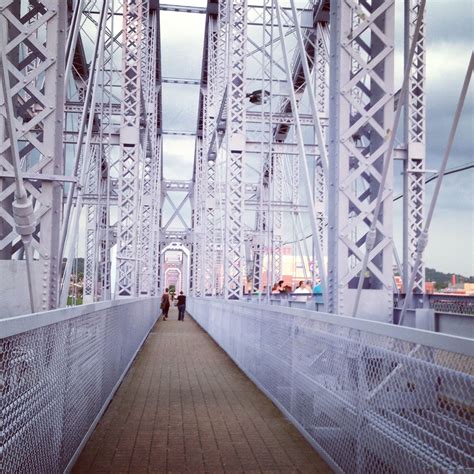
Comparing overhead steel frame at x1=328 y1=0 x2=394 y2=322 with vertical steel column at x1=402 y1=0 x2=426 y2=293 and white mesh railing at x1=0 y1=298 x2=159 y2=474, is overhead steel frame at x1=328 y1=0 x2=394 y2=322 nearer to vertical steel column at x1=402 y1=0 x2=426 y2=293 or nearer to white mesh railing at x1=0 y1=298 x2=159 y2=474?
white mesh railing at x1=0 y1=298 x2=159 y2=474

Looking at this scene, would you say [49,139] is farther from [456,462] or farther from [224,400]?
[456,462]

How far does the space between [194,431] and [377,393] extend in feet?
8.48

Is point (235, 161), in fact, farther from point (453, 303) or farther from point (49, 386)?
point (49, 386)

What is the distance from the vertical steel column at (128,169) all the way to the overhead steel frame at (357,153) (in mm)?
13115

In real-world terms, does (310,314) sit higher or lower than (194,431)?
higher

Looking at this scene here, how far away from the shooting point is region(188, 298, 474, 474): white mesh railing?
10.5 ft

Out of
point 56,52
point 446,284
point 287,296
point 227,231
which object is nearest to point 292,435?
point 56,52

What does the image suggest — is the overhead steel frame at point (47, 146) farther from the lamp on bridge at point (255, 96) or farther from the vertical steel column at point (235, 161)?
the lamp on bridge at point (255, 96)

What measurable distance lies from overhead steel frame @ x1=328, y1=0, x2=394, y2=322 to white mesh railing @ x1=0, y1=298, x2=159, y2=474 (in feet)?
8.14

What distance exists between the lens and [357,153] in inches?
287

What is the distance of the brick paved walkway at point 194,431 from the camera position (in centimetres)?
520

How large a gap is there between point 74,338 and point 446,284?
17986 millimetres

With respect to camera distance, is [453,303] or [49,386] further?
[453,303]

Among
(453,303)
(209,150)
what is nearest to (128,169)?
(209,150)
